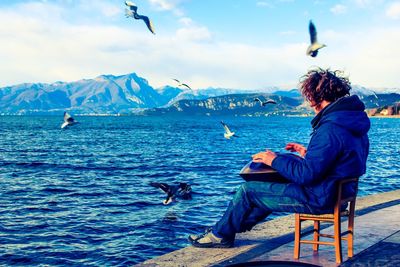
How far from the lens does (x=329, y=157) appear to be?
4992mm

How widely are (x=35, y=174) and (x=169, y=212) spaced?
17383mm

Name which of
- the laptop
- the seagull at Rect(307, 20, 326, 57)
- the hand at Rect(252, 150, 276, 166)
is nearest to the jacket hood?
the hand at Rect(252, 150, 276, 166)

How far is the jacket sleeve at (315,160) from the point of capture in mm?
4973

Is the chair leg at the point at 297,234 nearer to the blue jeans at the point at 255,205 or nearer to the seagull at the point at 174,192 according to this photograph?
the blue jeans at the point at 255,205

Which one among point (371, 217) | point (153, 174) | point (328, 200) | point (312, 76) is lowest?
point (153, 174)

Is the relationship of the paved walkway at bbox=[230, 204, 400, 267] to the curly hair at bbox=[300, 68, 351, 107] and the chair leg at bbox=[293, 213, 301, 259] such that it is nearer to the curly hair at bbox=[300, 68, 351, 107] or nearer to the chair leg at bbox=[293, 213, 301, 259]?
the chair leg at bbox=[293, 213, 301, 259]

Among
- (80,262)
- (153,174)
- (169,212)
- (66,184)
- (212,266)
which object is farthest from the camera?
(153,174)

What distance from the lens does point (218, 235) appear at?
20.9ft

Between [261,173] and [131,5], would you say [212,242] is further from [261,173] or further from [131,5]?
[131,5]

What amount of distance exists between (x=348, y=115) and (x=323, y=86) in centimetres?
47

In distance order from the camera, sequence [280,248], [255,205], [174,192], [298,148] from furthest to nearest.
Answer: [174,192] → [280,248] → [298,148] → [255,205]

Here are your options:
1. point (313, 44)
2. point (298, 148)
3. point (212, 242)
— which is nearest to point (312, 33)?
point (313, 44)

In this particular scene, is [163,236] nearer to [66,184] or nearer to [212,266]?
[212,266]

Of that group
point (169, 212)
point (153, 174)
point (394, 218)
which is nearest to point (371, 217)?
point (394, 218)
